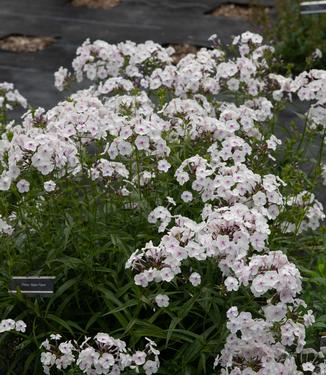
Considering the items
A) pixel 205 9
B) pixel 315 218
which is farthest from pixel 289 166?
pixel 205 9

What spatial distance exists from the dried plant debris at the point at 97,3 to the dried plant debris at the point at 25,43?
1.29 m

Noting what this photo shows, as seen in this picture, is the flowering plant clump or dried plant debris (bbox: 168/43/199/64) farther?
dried plant debris (bbox: 168/43/199/64)

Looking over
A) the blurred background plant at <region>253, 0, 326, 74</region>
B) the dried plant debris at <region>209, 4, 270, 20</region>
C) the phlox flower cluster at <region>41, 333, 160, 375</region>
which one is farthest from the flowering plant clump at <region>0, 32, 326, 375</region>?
the dried plant debris at <region>209, 4, 270, 20</region>

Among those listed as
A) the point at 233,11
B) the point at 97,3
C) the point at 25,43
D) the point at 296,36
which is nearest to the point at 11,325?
the point at 296,36

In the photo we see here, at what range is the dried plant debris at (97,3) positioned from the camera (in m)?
11.5

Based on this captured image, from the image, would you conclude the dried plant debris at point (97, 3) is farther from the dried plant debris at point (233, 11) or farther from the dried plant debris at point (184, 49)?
the dried plant debris at point (184, 49)

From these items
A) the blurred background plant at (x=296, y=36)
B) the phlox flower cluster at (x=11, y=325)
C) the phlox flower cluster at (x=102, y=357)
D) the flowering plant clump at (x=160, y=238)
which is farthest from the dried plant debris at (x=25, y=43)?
Answer: the phlox flower cluster at (x=102, y=357)

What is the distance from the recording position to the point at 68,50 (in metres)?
9.95

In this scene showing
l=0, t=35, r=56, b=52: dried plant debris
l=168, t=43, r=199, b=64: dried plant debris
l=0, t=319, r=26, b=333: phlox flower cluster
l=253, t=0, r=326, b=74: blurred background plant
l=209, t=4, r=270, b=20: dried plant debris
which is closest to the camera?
l=0, t=319, r=26, b=333: phlox flower cluster

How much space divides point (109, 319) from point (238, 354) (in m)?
0.78

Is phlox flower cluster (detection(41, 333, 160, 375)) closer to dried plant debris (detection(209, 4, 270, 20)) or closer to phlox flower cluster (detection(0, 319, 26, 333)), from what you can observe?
phlox flower cluster (detection(0, 319, 26, 333))

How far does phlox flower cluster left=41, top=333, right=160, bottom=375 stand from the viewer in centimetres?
386

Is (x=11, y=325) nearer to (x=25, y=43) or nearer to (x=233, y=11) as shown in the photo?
(x=25, y=43)

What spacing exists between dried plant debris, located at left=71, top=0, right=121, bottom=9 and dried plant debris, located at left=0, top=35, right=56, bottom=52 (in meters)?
1.29
